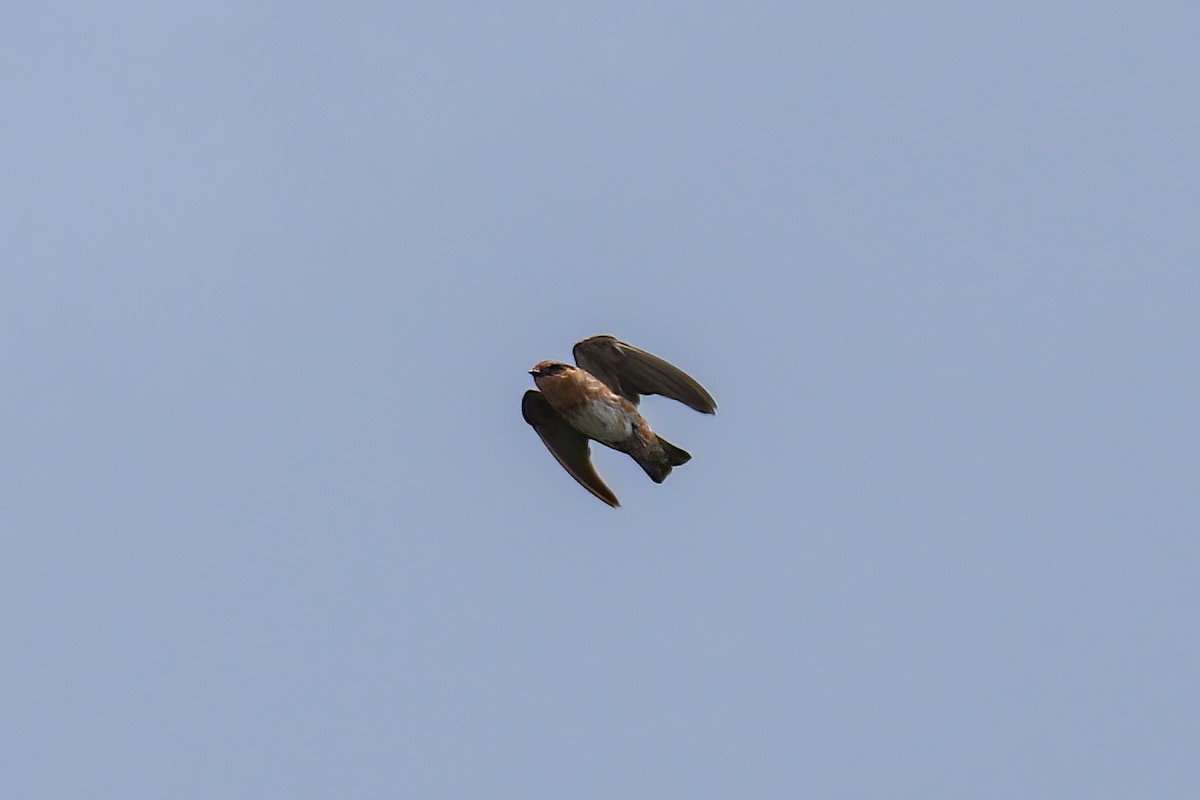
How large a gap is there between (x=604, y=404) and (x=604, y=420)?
0.19 meters

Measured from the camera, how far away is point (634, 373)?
27078mm

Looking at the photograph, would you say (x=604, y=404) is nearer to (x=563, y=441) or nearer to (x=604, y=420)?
(x=604, y=420)

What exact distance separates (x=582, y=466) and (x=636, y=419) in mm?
958

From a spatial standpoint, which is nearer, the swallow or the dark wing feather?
the swallow

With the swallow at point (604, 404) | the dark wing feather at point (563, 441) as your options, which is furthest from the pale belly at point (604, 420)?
the dark wing feather at point (563, 441)

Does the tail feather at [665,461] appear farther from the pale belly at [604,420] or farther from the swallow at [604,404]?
the pale belly at [604,420]

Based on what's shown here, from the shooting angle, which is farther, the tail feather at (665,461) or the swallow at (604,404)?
the tail feather at (665,461)

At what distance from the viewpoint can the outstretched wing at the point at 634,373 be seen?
2670 cm

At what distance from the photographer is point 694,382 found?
26641 millimetres

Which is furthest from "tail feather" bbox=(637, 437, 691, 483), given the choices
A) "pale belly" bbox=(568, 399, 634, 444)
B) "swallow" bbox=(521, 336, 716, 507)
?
"pale belly" bbox=(568, 399, 634, 444)

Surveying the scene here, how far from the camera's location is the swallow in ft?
88.0

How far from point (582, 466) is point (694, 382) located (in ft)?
6.00

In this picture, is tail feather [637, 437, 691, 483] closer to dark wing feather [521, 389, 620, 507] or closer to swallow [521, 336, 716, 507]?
swallow [521, 336, 716, 507]

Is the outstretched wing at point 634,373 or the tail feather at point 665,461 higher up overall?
the outstretched wing at point 634,373
